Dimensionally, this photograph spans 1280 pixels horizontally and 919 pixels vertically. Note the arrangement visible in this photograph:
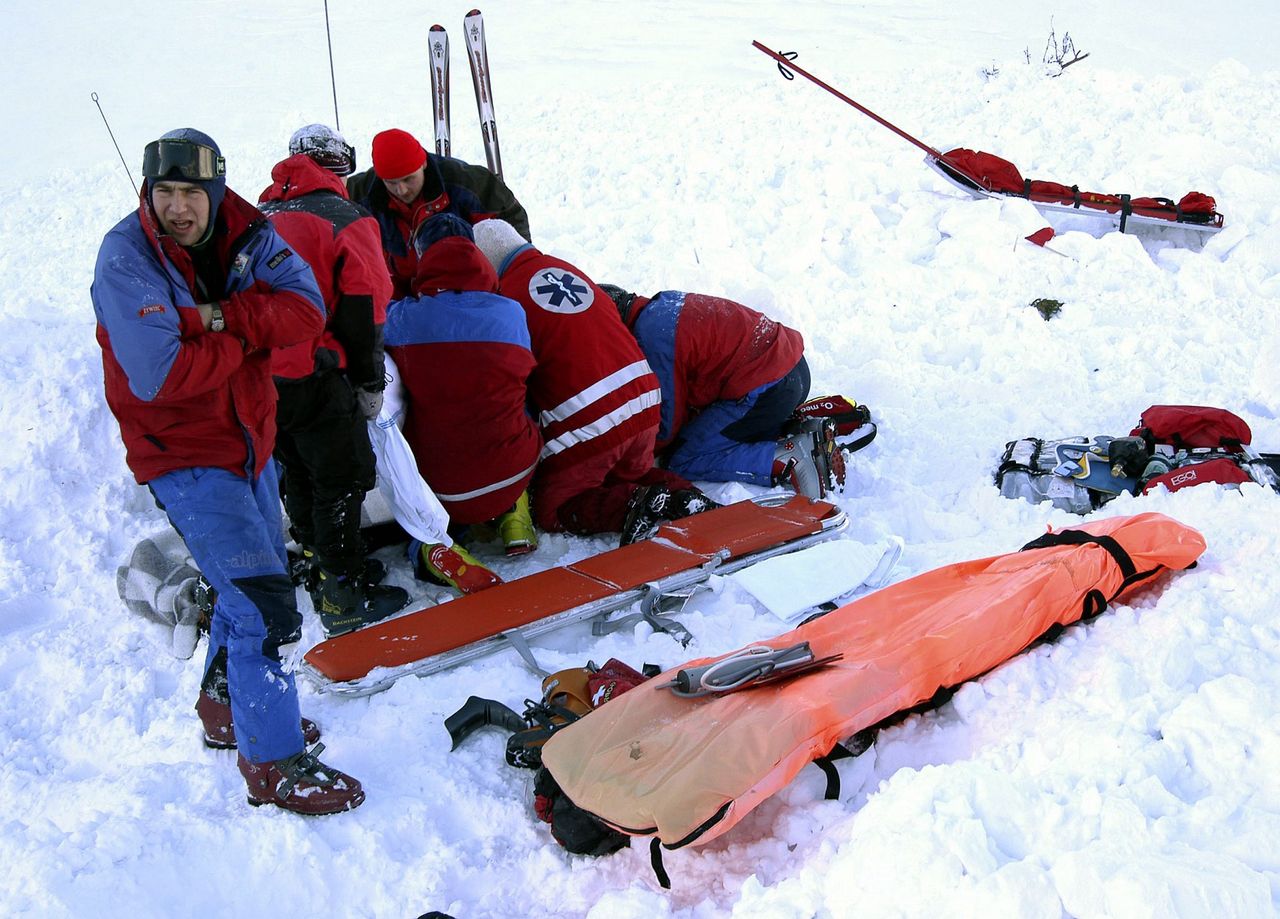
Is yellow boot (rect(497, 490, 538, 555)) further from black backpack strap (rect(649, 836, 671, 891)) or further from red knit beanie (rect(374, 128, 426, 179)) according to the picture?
black backpack strap (rect(649, 836, 671, 891))

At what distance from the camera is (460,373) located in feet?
12.0

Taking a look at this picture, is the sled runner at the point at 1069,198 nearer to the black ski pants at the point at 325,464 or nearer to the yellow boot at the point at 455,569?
the yellow boot at the point at 455,569

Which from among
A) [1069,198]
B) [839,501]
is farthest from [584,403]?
[1069,198]

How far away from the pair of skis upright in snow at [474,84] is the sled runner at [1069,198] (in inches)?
126

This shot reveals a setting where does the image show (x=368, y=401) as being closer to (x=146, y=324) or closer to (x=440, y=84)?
(x=146, y=324)

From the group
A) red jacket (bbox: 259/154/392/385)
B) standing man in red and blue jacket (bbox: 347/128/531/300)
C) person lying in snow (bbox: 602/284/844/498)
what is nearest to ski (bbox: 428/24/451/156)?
standing man in red and blue jacket (bbox: 347/128/531/300)

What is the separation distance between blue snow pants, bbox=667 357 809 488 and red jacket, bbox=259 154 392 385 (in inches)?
67.1

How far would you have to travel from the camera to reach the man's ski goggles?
214cm

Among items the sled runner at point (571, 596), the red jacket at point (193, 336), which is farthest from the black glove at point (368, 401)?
the red jacket at point (193, 336)

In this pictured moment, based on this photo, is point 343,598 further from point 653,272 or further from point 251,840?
point 653,272

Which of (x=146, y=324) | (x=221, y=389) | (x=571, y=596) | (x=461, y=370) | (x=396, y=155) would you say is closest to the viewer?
(x=146, y=324)

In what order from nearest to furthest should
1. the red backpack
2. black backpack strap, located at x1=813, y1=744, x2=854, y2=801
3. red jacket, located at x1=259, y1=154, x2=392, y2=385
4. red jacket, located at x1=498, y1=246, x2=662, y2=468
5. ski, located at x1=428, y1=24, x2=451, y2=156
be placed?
black backpack strap, located at x1=813, y1=744, x2=854, y2=801, red jacket, located at x1=259, y1=154, x2=392, y2=385, red jacket, located at x1=498, y1=246, x2=662, y2=468, the red backpack, ski, located at x1=428, y1=24, x2=451, y2=156

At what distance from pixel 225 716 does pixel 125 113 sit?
11.2m

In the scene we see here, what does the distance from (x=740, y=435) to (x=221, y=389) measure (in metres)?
2.69
